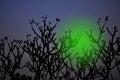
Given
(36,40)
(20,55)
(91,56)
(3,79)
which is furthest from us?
(3,79)

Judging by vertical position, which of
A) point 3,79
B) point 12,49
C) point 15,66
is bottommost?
point 3,79

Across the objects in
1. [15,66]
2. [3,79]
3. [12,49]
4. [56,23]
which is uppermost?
[56,23]

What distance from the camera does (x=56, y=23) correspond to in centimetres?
953

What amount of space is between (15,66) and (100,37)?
635cm

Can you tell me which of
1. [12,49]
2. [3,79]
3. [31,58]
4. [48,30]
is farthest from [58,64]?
[3,79]

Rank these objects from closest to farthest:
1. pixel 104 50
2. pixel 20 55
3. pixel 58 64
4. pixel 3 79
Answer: pixel 104 50
pixel 58 64
pixel 20 55
pixel 3 79

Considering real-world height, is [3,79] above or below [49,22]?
below

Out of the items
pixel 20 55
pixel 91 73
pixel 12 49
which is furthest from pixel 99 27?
pixel 12 49

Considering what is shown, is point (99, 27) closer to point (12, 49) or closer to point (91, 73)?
point (91, 73)

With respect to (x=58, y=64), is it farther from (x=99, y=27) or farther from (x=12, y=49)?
(x=12, y=49)

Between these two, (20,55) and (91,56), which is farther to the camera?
(20,55)

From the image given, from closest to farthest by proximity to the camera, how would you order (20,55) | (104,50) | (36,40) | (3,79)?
(104,50) → (36,40) → (20,55) → (3,79)

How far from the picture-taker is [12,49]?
45.8 ft

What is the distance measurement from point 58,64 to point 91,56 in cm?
198
